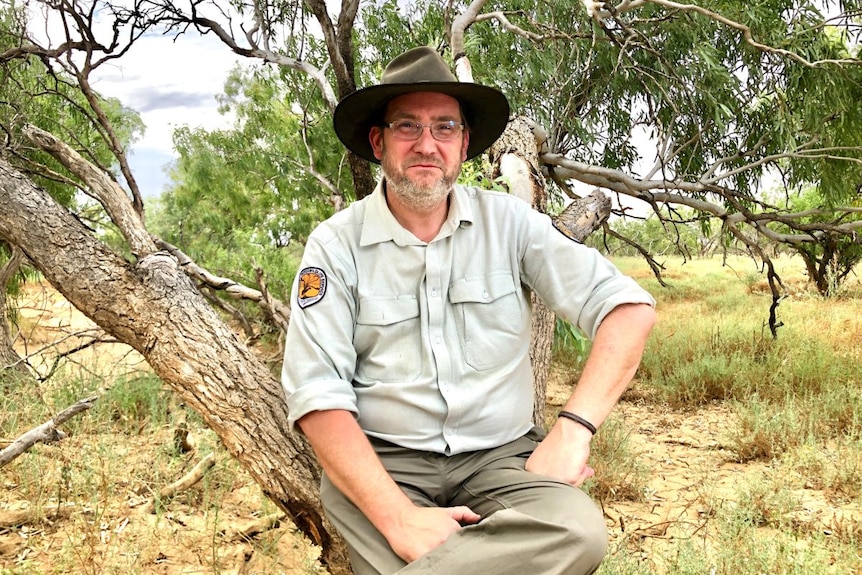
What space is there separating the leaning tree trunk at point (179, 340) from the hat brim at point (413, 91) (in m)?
0.98

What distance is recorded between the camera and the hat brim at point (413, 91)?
2396mm

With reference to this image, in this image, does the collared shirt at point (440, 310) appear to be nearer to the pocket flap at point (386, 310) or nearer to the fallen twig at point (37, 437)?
the pocket flap at point (386, 310)

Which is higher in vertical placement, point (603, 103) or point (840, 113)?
point (603, 103)

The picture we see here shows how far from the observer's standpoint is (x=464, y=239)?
248cm

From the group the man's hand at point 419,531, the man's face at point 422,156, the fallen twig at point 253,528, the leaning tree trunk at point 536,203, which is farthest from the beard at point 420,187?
the fallen twig at point 253,528

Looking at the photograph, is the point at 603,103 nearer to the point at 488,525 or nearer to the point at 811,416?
the point at 811,416

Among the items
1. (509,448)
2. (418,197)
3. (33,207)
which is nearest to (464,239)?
(418,197)

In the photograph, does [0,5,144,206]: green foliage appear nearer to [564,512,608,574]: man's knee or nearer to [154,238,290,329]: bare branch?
[154,238,290,329]: bare branch

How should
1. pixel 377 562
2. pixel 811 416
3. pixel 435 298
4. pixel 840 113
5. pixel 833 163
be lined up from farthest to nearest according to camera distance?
pixel 833 163 → pixel 840 113 → pixel 811 416 → pixel 435 298 → pixel 377 562

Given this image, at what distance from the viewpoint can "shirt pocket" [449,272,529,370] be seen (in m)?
2.39

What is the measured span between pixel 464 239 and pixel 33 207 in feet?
5.85

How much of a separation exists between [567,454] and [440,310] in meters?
0.61

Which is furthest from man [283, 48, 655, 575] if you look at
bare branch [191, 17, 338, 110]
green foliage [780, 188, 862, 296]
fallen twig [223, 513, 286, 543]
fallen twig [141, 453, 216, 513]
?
bare branch [191, 17, 338, 110]

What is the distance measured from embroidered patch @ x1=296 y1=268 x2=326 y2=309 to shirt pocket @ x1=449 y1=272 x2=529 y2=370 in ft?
1.43
